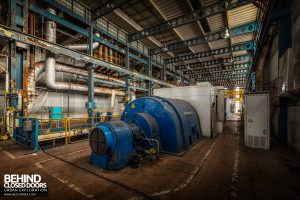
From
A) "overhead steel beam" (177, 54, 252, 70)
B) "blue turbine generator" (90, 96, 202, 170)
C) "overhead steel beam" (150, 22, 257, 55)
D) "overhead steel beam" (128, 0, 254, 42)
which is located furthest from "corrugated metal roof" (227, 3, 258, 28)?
"blue turbine generator" (90, 96, 202, 170)

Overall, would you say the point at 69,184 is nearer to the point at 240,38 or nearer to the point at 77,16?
the point at 77,16

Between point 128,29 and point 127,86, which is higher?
point 128,29

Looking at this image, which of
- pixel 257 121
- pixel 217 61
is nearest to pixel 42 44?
pixel 257 121

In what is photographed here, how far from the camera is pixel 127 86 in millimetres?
12453

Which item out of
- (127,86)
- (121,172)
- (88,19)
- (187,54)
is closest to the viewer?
(121,172)

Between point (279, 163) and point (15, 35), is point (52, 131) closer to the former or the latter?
point (15, 35)

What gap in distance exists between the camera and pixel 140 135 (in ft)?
15.6

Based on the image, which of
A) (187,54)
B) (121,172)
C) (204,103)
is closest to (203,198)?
(121,172)

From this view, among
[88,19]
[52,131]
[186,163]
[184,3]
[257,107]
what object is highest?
[184,3]

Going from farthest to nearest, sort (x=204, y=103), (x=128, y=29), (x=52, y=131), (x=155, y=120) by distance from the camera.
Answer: (x=128, y=29) < (x=204, y=103) < (x=52, y=131) < (x=155, y=120)

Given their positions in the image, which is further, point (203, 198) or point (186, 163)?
point (186, 163)

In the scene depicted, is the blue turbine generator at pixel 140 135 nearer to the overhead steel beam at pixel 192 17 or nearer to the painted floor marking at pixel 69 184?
the painted floor marking at pixel 69 184

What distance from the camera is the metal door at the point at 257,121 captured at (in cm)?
564

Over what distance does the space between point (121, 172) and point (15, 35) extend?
22.8 feet
